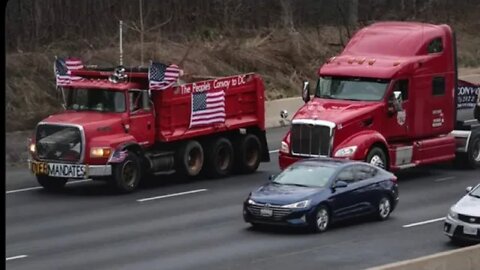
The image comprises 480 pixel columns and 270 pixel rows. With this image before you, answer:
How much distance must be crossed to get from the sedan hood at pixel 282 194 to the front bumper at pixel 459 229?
8.87 feet

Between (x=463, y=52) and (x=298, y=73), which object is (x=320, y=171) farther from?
(x=463, y=52)

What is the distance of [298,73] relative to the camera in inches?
A: 1849

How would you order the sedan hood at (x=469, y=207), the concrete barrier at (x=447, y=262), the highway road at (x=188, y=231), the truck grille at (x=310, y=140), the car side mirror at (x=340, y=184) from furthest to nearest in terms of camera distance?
the truck grille at (x=310, y=140)
the car side mirror at (x=340, y=184)
the sedan hood at (x=469, y=207)
the highway road at (x=188, y=231)
the concrete barrier at (x=447, y=262)

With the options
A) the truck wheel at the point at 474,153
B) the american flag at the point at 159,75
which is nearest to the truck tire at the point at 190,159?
the american flag at the point at 159,75

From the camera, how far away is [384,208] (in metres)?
23.7

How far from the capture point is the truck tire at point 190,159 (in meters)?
28.5

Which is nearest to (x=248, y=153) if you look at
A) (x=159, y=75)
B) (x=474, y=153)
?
(x=159, y=75)

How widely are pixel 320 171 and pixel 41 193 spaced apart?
289 inches

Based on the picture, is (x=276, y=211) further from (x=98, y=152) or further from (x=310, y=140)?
(x=310, y=140)

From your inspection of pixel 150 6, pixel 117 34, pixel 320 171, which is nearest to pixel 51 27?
pixel 117 34

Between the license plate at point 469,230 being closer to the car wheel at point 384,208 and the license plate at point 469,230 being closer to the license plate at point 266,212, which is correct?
the car wheel at point 384,208

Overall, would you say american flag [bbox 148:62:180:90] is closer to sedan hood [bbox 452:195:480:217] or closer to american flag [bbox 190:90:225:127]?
american flag [bbox 190:90:225:127]

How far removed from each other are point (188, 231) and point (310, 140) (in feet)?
20.5

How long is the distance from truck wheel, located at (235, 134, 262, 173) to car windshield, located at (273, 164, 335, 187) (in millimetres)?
6726
